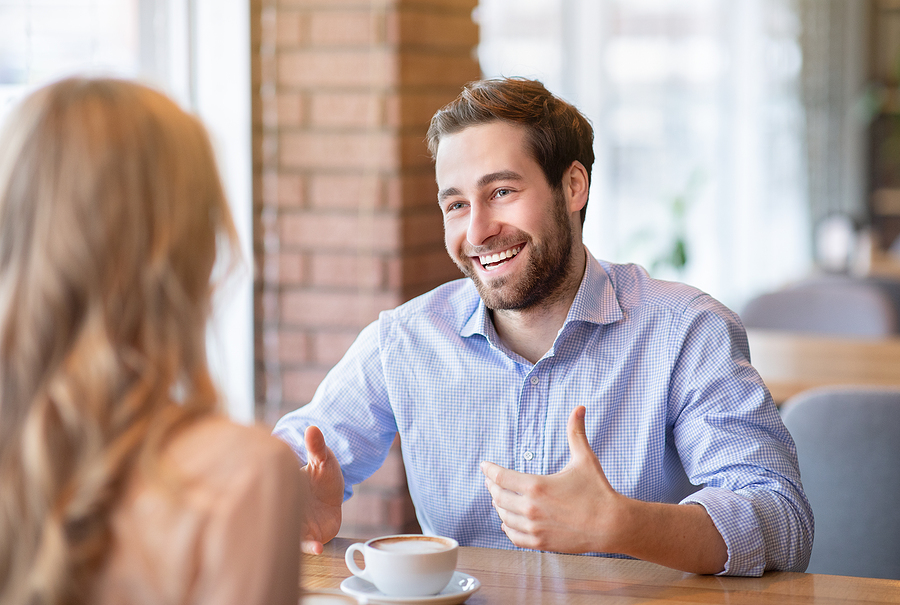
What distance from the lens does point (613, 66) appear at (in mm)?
4098

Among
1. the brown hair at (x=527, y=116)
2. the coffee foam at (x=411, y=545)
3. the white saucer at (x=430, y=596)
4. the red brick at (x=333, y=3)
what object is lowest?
the white saucer at (x=430, y=596)

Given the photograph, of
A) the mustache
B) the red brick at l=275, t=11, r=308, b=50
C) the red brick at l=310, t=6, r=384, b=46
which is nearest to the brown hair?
the mustache

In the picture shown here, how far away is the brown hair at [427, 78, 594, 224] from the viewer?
1.58 meters

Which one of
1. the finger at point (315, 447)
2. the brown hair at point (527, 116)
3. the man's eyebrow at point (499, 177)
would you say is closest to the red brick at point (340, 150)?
the brown hair at point (527, 116)

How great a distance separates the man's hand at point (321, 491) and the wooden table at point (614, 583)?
5 centimetres

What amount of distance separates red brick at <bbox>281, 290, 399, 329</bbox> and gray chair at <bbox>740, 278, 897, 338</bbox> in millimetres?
1516

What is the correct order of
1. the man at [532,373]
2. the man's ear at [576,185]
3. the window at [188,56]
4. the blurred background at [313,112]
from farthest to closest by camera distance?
the blurred background at [313,112] → the window at [188,56] → the man's ear at [576,185] → the man at [532,373]

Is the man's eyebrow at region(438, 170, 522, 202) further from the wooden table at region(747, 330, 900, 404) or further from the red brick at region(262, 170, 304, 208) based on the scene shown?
the wooden table at region(747, 330, 900, 404)

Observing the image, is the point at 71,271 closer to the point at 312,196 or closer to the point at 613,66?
the point at 312,196

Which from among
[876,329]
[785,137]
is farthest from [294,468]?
[785,137]

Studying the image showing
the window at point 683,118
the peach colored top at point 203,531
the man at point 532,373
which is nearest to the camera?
the peach colored top at point 203,531

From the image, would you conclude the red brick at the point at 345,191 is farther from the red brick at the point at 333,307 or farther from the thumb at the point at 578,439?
the thumb at the point at 578,439

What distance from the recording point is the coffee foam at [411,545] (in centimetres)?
108

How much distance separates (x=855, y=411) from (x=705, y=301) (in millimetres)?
396
